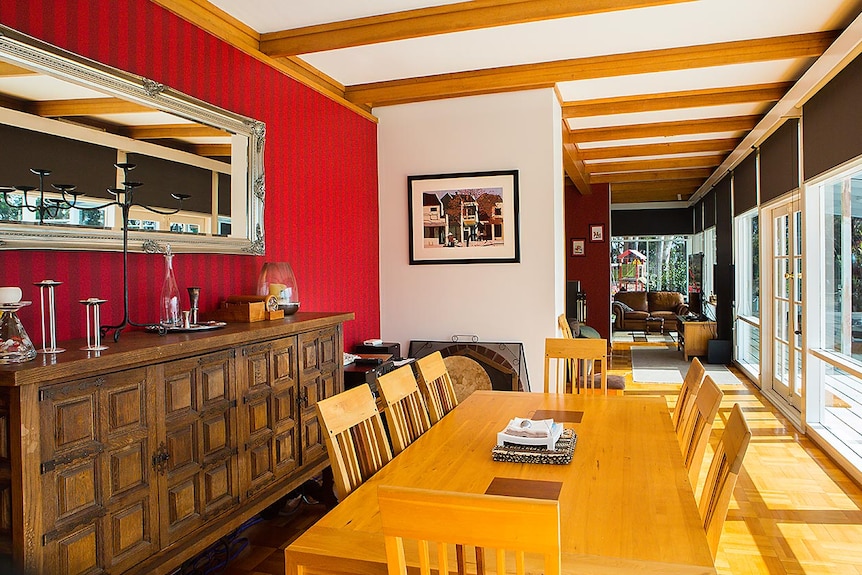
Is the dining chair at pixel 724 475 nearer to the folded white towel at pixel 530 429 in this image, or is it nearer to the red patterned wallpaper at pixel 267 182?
the folded white towel at pixel 530 429

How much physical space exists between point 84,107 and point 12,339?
43.2 inches

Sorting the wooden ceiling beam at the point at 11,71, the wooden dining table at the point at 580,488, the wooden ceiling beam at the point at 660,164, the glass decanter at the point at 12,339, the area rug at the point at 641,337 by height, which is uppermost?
the wooden ceiling beam at the point at 660,164

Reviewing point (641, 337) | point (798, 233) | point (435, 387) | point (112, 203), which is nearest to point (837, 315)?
point (798, 233)

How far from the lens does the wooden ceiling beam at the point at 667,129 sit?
6633mm

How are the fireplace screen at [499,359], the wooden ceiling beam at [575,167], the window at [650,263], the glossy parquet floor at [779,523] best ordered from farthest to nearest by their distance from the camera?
the window at [650,263] < the wooden ceiling beam at [575,167] < the fireplace screen at [499,359] < the glossy parquet floor at [779,523]

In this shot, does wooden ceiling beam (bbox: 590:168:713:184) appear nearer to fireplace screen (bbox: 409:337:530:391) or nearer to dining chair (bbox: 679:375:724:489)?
fireplace screen (bbox: 409:337:530:391)

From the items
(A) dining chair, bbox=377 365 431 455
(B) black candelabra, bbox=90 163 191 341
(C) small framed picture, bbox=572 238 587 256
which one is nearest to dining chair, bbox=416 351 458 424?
(A) dining chair, bbox=377 365 431 455

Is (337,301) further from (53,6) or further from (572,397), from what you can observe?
(53,6)

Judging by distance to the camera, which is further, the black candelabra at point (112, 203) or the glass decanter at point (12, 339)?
the black candelabra at point (112, 203)

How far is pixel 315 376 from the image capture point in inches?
139

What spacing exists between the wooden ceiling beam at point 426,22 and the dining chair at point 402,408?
195 centimetres

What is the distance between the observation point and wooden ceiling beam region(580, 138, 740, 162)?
7.66 m

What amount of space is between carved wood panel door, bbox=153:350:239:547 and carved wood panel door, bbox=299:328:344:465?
0.61 metres

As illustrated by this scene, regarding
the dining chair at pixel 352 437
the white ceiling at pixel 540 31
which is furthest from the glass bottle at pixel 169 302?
the white ceiling at pixel 540 31
